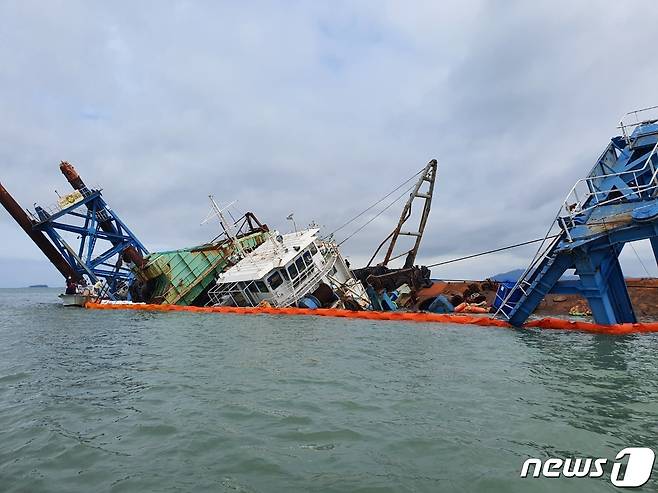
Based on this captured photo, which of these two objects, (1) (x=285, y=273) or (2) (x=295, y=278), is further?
(2) (x=295, y=278)

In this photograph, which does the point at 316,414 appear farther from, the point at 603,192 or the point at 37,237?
the point at 37,237

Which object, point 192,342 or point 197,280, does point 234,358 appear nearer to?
point 192,342

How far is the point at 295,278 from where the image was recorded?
90.0 feet

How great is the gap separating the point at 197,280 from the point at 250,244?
19.3ft

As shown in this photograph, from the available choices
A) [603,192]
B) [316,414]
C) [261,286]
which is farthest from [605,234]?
[261,286]

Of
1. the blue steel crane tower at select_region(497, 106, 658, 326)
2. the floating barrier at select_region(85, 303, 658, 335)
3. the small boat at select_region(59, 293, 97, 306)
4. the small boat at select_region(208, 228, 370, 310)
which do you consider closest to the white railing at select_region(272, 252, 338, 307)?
the small boat at select_region(208, 228, 370, 310)

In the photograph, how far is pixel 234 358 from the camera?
12.3 metres

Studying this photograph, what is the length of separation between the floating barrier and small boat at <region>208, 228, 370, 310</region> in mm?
1515

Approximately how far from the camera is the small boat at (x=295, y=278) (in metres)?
27.0

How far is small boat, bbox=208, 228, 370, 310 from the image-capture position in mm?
27031

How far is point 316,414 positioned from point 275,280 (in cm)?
2015

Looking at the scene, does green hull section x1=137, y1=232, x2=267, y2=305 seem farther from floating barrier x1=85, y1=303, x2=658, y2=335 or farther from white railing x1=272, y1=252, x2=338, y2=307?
white railing x1=272, y1=252, x2=338, y2=307

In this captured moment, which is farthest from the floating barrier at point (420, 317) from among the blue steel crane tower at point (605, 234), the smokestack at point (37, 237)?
the smokestack at point (37, 237)

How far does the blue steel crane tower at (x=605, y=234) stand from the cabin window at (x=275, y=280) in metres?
13.6
